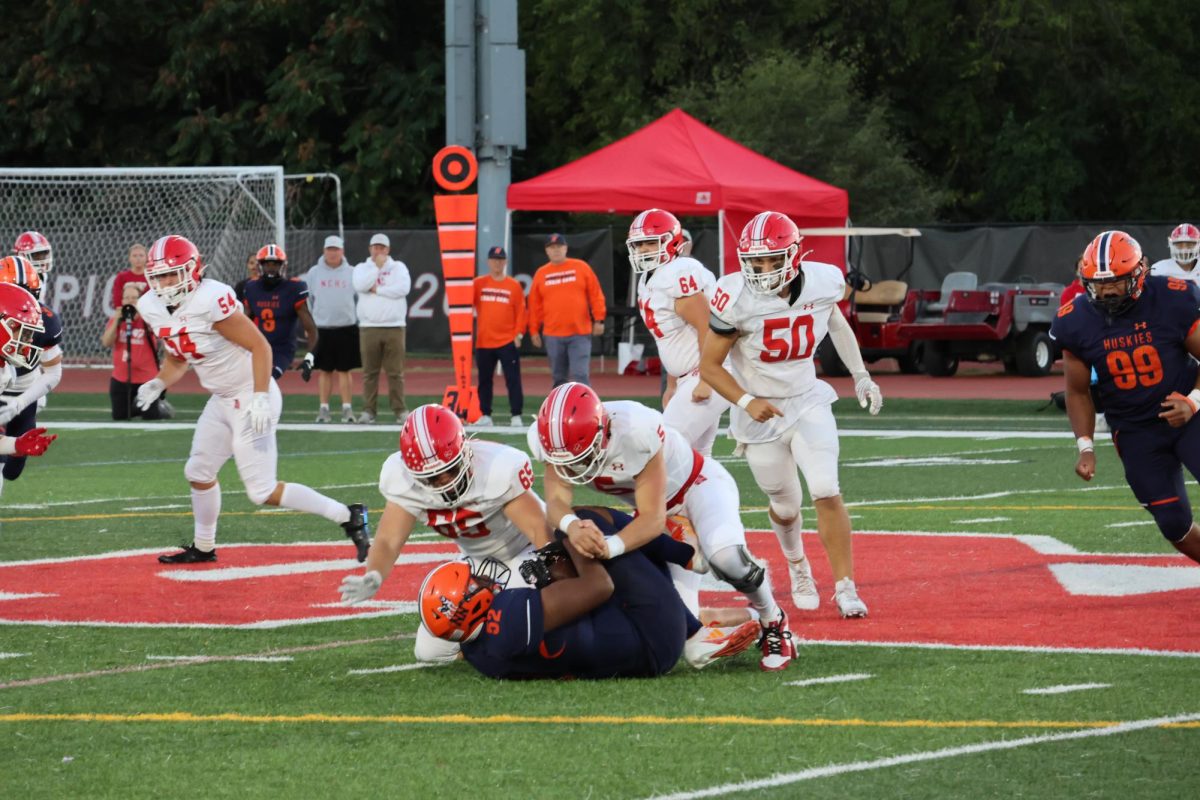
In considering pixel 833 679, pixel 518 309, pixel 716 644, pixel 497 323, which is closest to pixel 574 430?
pixel 716 644

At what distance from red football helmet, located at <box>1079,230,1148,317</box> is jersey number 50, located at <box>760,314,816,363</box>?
1201 mm

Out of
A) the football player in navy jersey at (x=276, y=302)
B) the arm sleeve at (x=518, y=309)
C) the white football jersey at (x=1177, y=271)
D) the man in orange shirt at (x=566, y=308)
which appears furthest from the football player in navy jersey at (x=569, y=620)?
the arm sleeve at (x=518, y=309)

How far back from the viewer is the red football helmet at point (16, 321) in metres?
9.08

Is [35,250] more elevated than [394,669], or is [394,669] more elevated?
[35,250]

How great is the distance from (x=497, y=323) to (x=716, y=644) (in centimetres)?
1342

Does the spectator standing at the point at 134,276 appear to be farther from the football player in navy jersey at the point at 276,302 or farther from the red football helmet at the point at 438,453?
the red football helmet at the point at 438,453

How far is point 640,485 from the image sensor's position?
7.22 meters

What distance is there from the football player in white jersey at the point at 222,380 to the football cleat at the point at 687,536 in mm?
2407

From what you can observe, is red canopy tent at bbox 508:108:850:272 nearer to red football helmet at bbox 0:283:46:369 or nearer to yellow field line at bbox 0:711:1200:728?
red football helmet at bbox 0:283:46:369

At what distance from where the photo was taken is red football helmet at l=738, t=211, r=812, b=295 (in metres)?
8.48

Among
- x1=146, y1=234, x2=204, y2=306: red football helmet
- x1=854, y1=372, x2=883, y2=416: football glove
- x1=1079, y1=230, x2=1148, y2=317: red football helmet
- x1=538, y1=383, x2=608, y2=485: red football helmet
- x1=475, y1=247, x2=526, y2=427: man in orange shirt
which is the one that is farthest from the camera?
x1=475, y1=247, x2=526, y2=427: man in orange shirt

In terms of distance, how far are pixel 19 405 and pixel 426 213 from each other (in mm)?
25635

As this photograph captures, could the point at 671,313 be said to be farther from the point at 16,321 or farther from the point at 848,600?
the point at 16,321

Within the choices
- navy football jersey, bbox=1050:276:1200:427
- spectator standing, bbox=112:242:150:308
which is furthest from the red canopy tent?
navy football jersey, bbox=1050:276:1200:427
